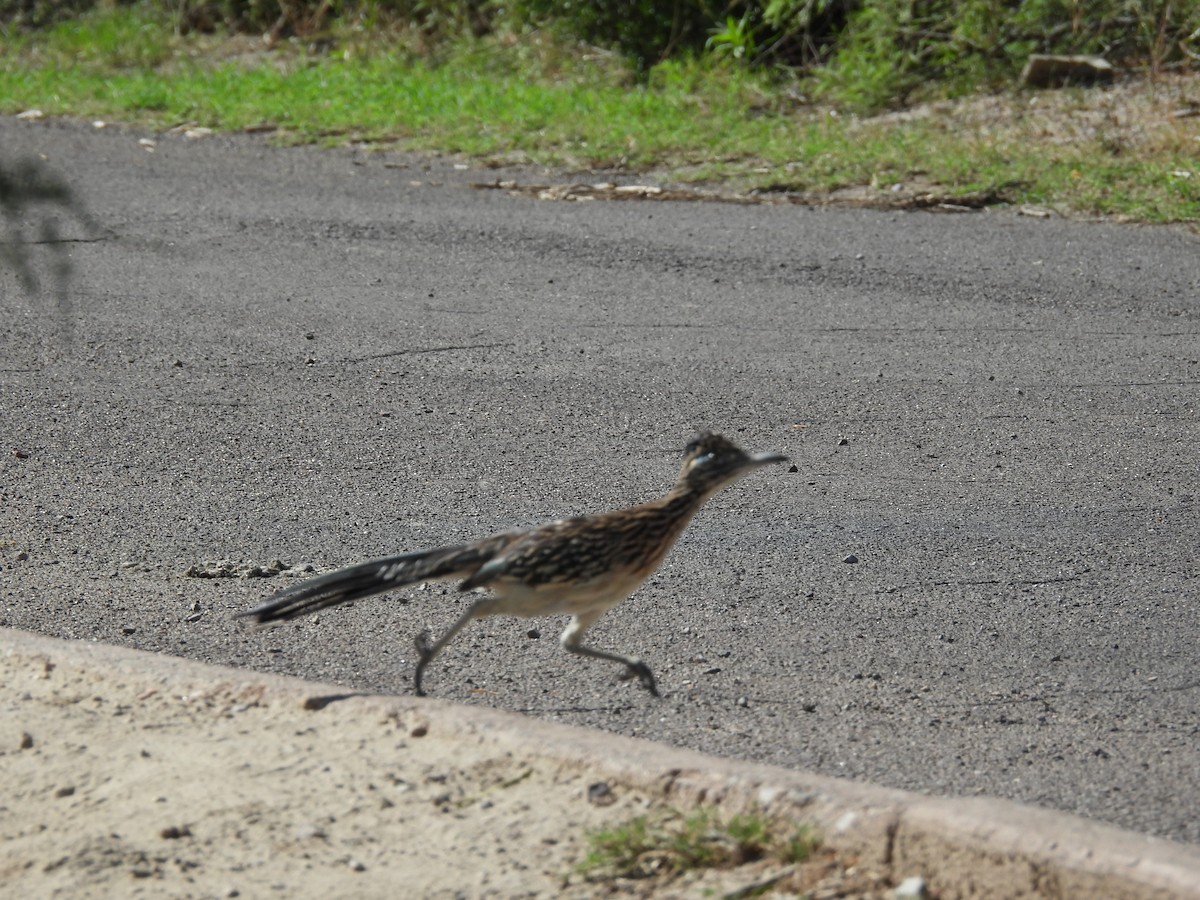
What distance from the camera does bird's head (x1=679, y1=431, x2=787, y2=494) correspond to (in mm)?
4336

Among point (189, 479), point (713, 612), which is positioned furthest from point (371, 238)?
point (713, 612)

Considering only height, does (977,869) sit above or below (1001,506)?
above

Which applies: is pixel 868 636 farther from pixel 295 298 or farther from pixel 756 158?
pixel 756 158

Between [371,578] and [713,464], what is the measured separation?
3.15ft

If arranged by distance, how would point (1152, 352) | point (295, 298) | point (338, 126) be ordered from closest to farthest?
point (1152, 352) < point (295, 298) < point (338, 126)

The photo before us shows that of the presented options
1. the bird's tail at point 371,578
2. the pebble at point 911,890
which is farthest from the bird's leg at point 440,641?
the pebble at point 911,890

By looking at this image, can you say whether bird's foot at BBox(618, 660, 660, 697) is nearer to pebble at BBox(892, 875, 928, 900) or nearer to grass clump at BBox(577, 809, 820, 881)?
grass clump at BBox(577, 809, 820, 881)

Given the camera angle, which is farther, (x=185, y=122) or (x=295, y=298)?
(x=185, y=122)

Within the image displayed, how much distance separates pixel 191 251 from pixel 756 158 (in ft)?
14.1

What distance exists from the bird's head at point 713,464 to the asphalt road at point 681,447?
2.20 feet

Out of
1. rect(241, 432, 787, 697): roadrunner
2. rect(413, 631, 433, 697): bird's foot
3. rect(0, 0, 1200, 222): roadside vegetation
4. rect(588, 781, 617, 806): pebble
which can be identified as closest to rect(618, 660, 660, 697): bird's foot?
rect(241, 432, 787, 697): roadrunner

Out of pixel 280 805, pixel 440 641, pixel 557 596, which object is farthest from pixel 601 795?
pixel 440 641

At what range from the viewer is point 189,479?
654 cm

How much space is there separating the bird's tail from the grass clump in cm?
92
